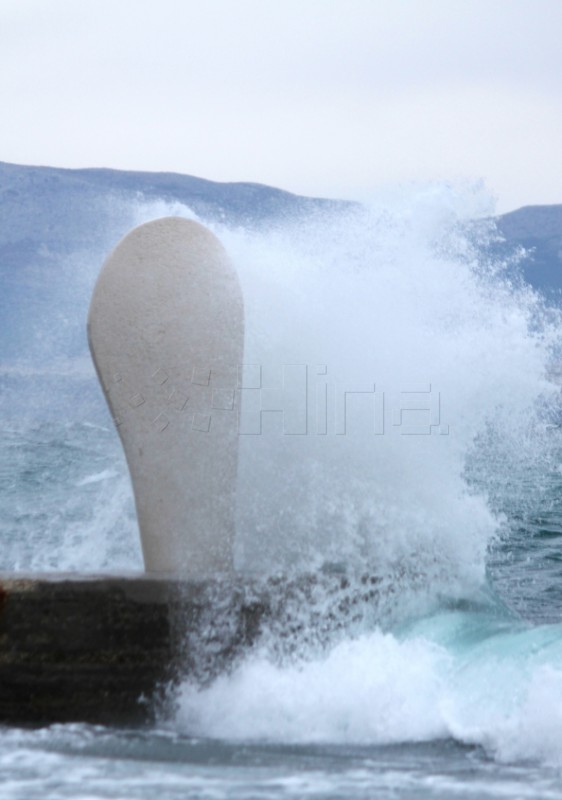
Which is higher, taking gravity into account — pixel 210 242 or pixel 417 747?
pixel 210 242

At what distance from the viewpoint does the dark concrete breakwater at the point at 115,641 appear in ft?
18.7

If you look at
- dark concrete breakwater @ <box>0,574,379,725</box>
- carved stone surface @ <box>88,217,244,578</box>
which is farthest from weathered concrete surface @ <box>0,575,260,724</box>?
carved stone surface @ <box>88,217,244,578</box>

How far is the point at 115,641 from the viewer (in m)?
5.72

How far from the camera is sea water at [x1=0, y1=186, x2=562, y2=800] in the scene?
16.2ft

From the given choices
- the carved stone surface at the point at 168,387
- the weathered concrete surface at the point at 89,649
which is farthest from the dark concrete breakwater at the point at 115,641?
the carved stone surface at the point at 168,387

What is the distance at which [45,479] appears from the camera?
1712cm

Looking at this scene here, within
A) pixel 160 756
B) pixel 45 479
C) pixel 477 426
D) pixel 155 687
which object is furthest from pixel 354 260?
pixel 45 479

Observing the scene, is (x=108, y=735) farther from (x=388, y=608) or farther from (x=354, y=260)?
(x=354, y=260)

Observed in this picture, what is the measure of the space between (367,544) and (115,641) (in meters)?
1.61

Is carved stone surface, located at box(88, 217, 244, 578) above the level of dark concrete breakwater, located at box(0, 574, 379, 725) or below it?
above

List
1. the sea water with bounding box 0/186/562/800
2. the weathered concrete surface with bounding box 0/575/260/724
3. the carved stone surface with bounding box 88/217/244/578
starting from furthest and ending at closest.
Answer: the carved stone surface with bounding box 88/217/244/578 → the weathered concrete surface with bounding box 0/575/260/724 → the sea water with bounding box 0/186/562/800

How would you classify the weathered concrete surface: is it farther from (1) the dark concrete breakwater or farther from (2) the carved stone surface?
(2) the carved stone surface

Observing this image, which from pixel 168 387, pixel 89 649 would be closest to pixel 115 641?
pixel 89 649

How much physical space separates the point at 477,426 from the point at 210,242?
6.66 ft
